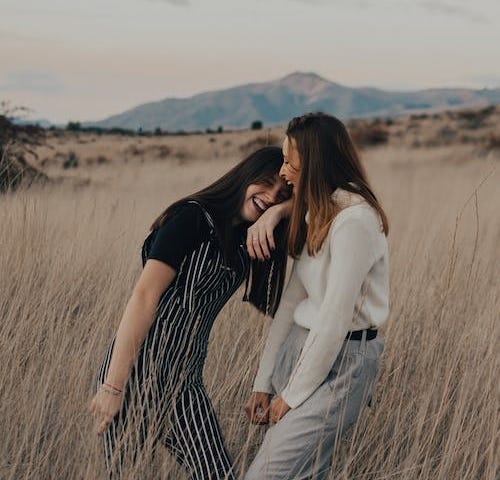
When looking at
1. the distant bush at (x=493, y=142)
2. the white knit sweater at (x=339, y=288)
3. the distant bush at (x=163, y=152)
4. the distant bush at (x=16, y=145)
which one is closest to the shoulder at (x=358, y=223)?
the white knit sweater at (x=339, y=288)

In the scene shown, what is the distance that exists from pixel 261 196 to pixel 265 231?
16 centimetres

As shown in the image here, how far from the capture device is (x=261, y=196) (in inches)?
86.8

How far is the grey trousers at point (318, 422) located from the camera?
204 centimetres

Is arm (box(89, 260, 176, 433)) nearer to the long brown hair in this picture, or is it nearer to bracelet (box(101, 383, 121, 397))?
bracelet (box(101, 383, 121, 397))

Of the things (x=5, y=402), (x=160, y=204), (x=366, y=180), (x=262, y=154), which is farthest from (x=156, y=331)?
(x=160, y=204)

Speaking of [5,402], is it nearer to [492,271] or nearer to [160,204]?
[492,271]

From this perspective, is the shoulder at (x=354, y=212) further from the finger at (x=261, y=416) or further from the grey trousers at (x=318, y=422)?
the finger at (x=261, y=416)

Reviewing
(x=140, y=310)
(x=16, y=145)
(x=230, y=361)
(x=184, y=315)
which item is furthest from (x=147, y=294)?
(x=16, y=145)

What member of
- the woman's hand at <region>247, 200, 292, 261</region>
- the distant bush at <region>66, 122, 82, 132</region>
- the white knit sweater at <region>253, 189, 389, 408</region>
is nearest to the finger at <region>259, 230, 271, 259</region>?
the woman's hand at <region>247, 200, 292, 261</region>

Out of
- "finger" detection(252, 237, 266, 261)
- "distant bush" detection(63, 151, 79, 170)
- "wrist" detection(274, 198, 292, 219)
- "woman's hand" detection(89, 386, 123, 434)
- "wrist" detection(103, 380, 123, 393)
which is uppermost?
"wrist" detection(274, 198, 292, 219)

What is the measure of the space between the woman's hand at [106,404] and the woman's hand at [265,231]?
0.56 metres

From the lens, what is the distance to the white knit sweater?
1.94 meters

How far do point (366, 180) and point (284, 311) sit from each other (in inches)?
18.6

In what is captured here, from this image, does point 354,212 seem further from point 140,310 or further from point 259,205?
point 140,310
